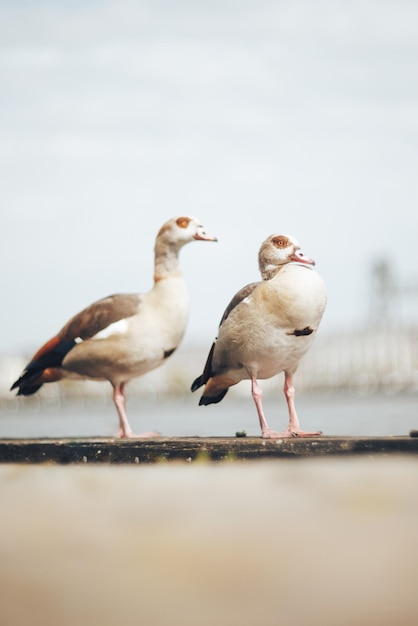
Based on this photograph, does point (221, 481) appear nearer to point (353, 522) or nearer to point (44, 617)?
point (353, 522)

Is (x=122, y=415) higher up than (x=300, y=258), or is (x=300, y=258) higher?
(x=300, y=258)

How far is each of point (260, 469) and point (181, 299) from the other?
1118 millimetres

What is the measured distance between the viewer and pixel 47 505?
346 centimetres

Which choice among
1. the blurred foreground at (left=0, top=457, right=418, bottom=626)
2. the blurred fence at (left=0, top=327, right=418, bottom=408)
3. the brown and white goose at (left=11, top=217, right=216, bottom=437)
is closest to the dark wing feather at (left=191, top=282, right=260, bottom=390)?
the blurred foreground at (left=0, top=457, right=418, bottom=626)

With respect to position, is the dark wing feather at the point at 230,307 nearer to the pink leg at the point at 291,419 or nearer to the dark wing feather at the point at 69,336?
the pink leg at the point at 291,419

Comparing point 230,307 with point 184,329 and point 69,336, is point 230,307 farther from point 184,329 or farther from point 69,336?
point 69,336

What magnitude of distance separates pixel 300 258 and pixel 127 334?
3.59 ft

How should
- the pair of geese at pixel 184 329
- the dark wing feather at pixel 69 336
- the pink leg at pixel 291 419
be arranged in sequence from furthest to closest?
1. the dark wing feather at pixel 69 336
2. the pink leg at pixel 291 419
3. the pair of geese at pixel 184 329

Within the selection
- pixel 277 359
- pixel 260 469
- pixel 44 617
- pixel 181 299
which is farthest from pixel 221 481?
pixel 181 299

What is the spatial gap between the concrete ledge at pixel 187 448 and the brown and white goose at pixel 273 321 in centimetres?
13

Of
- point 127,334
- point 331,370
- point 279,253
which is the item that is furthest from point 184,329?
point 331,370

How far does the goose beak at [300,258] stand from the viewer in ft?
11.0

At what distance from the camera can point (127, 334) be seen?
13.9ft

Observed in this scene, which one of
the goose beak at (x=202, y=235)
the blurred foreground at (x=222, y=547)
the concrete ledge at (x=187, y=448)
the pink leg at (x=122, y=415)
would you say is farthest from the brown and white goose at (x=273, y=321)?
the pink leg at (x=122, y=415)
